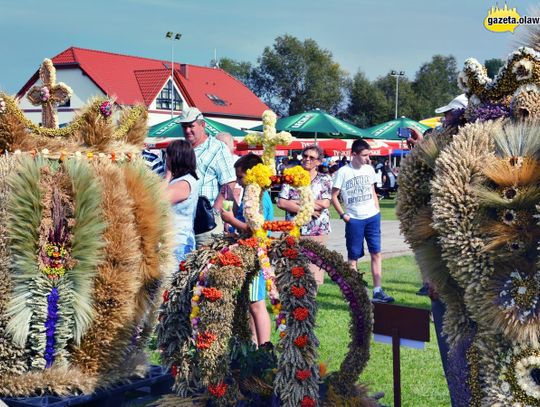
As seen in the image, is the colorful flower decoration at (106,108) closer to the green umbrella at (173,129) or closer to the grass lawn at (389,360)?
the grass lawn at (389,360)

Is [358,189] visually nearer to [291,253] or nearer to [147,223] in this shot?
[147,223]

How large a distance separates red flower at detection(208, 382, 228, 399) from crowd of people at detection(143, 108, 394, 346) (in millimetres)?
799

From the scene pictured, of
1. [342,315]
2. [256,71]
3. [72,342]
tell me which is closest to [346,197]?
[342,315]

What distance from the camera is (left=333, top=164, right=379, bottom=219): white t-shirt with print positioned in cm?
823

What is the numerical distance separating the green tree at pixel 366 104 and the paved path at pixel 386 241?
50.2 meters

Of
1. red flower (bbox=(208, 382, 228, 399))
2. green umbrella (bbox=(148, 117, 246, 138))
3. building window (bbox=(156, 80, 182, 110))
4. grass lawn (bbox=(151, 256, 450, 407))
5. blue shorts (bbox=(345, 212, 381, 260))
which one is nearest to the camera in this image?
red flower (bbox=(208, 382, 228, 399))

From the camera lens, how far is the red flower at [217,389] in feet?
12.5

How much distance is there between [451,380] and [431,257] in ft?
1.88

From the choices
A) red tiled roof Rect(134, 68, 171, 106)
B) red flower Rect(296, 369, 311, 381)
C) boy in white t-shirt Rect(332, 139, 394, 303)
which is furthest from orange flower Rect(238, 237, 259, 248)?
red tiled roof Rect(134, 68, 171, 106)

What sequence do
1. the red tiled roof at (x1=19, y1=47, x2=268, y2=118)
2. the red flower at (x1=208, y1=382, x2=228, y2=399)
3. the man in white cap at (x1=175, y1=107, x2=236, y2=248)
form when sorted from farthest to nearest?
1. the red tiled roof at (x1=19, y1=47, x2=268, y2=118)
2. the man in white cap at (x1=175, y1=107, x2=236, y2=248)
3. the red flower at (x1=208, y1=382, x2=228, y2=399)

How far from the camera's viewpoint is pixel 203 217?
5934mm

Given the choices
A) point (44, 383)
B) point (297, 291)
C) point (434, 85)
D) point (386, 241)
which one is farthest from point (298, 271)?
point (434, 85)

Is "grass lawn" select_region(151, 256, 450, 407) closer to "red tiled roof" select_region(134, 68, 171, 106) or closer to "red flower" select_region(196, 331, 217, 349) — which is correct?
"red flower" select_region(196, 331, 217, 349)

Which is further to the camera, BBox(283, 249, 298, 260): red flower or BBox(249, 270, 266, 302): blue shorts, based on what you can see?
BBox(249, 270, 266, 302): blue shorts
